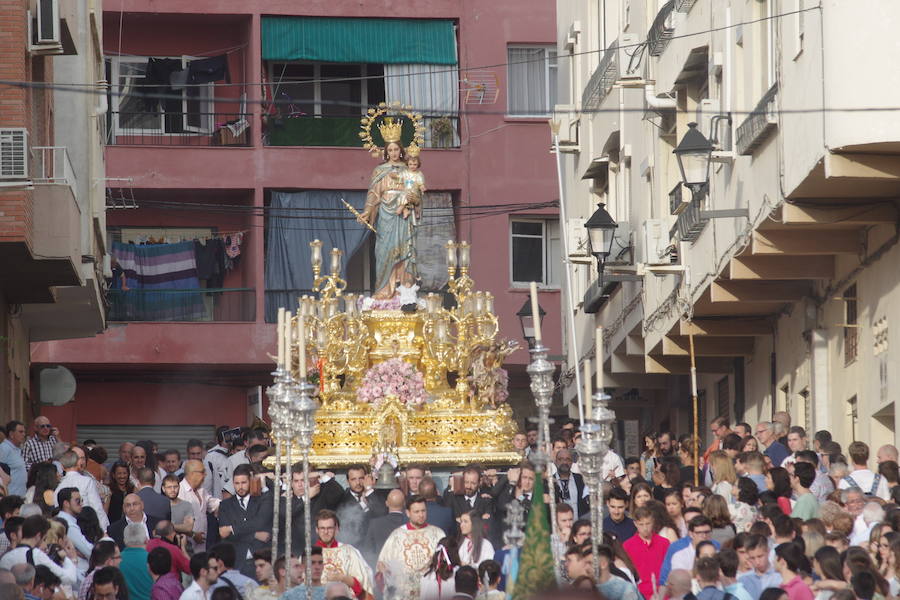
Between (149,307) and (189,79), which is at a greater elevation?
(189,79)

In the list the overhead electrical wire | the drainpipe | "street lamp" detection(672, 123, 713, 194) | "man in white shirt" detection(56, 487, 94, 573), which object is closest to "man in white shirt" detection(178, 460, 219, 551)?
"man in white shirt" detection(56, 487, 94, 573)

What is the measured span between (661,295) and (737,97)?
4622mm

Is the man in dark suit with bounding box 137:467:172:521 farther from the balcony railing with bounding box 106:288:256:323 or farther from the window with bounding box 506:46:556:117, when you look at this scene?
the window with bounding box 506:46:556:117

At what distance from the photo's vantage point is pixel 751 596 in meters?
14.5

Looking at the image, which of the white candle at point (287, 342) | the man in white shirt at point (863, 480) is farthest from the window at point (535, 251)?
the white candle at point (287, 342)

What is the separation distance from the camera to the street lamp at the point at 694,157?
2133cm

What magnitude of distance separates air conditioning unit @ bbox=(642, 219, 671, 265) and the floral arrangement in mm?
3163

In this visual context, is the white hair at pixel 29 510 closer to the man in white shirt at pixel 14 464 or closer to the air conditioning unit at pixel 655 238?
the man in white shirt at pixel 14 464

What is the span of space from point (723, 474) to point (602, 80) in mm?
13384

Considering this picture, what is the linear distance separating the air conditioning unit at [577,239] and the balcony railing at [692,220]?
187 inches

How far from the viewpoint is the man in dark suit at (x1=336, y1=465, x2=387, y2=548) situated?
65.7ft

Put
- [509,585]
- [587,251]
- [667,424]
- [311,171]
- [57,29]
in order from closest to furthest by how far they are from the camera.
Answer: [509,585], [57,29], [587,251], [667,424], [311,171]

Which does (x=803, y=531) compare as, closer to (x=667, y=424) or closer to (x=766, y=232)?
(x=766, y=232)

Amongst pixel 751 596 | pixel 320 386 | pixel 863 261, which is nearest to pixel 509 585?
pixel 751 596
